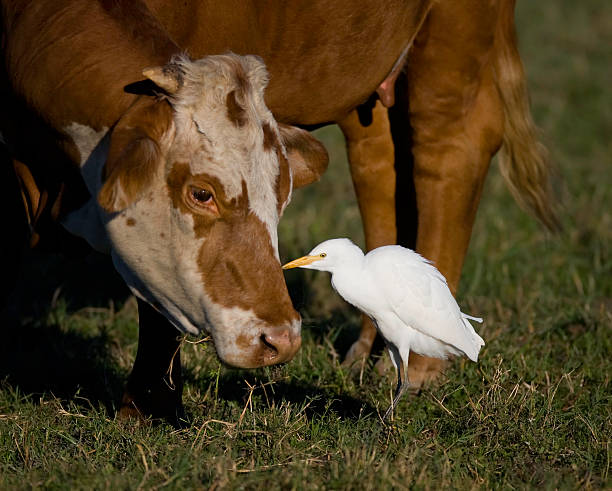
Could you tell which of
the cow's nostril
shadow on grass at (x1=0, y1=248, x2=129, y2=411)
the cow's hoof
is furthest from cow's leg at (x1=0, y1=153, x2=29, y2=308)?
the cow's nostril

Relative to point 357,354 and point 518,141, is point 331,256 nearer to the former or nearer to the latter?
point 357,354

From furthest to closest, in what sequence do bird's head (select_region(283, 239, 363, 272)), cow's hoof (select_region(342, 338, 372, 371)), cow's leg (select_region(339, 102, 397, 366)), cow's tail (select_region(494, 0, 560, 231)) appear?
cow's leg (select_region(339, 102, 397, 366)), cow's tail (select_region(494, 0, 560, 231)), cow's hoof (select_region(342, 338, 372, 371)), bird's head (select_region(283, 239, 363, 272))

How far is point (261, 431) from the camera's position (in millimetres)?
3287

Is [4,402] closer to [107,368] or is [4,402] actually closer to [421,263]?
[107,368]

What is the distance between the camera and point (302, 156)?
11.5 feet

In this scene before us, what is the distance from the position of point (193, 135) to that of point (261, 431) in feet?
3.36

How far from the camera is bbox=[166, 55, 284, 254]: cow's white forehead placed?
2.92 metres

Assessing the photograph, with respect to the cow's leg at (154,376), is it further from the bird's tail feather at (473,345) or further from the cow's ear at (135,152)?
the bird's tail feather at (473,345)

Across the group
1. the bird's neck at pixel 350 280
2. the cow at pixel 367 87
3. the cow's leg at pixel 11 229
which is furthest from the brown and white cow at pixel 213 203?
the cow's leg at pixel 11 229

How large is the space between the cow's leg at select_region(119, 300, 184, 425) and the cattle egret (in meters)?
0.56

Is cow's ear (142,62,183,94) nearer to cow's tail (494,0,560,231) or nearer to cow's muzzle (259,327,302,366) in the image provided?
cow's muzzle (259,327,302,366)

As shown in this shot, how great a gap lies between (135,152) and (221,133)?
0.28 metres

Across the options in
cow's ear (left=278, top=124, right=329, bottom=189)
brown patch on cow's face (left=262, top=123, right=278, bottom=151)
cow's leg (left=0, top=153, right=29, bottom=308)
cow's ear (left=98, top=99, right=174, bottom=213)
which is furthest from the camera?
cow's leg (left=0, top=153, right=29, bottom=308)

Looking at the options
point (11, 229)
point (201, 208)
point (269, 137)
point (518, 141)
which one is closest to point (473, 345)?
point (269, 137)
